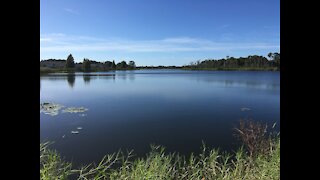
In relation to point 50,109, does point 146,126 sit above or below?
below

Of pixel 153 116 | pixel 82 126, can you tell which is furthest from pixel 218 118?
pixel 82 126

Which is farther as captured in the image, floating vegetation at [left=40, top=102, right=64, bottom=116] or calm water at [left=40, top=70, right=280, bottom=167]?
floating vegetation at [left=40, top=102, right=64, bottom=116]

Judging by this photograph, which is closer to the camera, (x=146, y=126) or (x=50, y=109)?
(x=146, y=126)

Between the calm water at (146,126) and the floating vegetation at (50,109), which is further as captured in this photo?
the floating vegetation at (50,109)
